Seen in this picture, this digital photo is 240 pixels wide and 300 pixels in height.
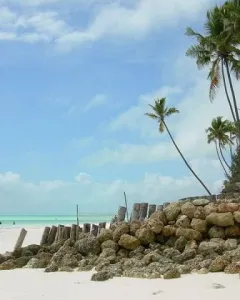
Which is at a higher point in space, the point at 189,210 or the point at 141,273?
the point at 189,210

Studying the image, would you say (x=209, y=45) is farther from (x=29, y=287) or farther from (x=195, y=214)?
(x=29, y=287)

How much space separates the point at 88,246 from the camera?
519 inches

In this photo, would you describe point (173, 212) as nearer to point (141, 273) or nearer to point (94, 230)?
point (94, 230)

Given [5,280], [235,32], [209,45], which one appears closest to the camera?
[5,280]

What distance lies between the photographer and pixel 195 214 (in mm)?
12859

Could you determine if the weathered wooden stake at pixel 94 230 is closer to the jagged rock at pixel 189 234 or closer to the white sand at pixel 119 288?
the jagged rock at pixel 189 234

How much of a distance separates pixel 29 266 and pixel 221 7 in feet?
59.0

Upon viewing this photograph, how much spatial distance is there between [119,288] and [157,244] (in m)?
3.56

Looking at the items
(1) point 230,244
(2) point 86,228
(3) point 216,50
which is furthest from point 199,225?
(3) point 216,50

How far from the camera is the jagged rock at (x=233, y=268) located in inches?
400

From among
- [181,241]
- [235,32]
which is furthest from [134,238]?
[235,32]

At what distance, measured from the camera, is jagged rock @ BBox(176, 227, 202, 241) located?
12.5m

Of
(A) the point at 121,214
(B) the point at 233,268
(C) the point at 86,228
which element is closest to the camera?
(B) the point at 233,268

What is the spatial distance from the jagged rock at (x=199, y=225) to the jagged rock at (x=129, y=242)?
4.66 feet
